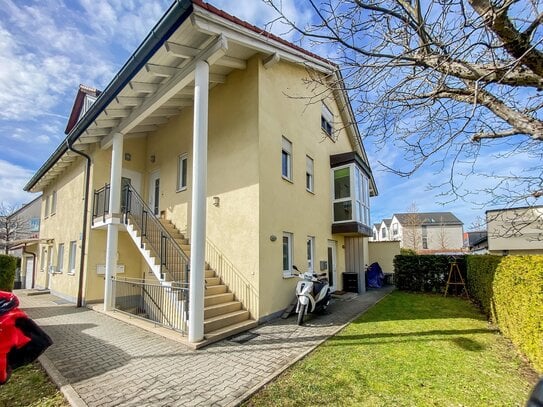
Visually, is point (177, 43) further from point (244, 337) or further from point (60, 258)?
point (60, 258)

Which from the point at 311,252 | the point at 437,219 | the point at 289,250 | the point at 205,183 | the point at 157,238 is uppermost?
the point at 437,219

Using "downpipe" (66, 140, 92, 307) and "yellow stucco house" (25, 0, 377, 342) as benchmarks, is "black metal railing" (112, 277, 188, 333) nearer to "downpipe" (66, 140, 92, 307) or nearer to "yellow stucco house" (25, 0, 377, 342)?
"yellow stucco house" (25, 0, 377, 342)

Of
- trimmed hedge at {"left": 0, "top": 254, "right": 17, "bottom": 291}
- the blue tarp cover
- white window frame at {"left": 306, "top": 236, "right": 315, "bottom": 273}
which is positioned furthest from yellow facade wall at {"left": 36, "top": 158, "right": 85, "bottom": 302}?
the blue tarp cover

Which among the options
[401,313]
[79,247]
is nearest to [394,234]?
[401,313]

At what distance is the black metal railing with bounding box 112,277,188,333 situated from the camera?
284 inches

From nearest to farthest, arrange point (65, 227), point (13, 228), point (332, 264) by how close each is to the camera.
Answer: point (332, 264), point (65, 227), point (13, 228)

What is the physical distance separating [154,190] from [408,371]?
11.4m

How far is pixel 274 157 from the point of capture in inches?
363

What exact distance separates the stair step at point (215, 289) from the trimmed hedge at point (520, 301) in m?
6.94

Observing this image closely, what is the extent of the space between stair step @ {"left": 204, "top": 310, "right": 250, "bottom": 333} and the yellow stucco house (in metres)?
0.05

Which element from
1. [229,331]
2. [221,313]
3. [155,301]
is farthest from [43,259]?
[229,331]

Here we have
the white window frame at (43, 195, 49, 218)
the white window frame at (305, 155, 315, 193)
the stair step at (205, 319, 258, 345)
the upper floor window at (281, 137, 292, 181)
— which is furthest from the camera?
the white window frame at (43, 195, 49, 218)

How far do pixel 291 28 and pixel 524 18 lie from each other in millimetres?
2653

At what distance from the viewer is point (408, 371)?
480cm
